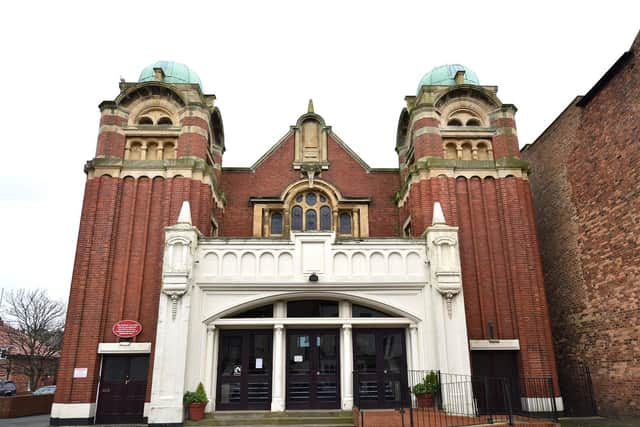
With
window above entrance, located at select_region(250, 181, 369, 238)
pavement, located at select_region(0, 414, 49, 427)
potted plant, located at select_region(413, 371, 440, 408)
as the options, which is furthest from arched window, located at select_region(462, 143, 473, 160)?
pavement, located at select_region(0, 414, 49, 427)

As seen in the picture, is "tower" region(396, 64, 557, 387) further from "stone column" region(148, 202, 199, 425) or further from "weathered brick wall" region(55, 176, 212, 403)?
"weathered brick wall" region(55, 176, 212, 403)

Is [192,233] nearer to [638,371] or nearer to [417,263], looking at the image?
[417,263]

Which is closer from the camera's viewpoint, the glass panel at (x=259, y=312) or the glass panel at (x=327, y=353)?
the glass panel at (x=327, y=353)

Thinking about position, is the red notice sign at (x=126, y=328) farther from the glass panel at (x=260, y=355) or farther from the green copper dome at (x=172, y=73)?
the green copper dome at (x=172, y=73)

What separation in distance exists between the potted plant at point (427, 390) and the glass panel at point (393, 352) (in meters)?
1.34

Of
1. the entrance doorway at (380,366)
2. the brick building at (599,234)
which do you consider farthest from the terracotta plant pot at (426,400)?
the brick building at (599,234)

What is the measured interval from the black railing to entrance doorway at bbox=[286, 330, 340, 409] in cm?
101

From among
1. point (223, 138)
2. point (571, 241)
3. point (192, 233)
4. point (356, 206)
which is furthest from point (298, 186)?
point (571, 241)

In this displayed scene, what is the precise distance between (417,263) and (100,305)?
437 inches

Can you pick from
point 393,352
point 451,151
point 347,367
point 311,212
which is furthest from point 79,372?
point 451,151

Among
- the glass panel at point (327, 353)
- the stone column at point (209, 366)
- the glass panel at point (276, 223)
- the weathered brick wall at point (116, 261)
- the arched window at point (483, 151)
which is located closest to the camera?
the stone column at point (209, 366)

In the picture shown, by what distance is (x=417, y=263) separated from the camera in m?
16.1

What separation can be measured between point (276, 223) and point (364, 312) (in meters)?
7.14

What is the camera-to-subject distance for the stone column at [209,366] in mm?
14977
